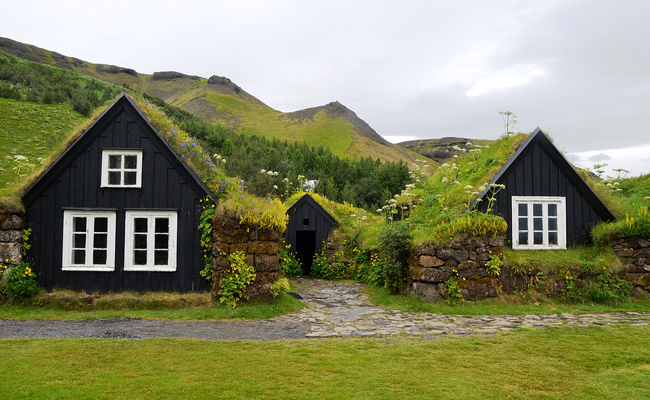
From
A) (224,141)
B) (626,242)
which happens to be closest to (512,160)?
(626,242)

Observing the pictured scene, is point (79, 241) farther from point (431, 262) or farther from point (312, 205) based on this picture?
point (312, 205)

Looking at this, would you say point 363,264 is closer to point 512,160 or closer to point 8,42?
point 512,160

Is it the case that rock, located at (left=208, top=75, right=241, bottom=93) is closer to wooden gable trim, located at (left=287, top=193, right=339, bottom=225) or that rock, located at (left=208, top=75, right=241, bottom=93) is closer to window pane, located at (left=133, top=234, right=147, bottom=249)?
wooden gable trim, located at (left=287, top=193, right=339, bottom=225)

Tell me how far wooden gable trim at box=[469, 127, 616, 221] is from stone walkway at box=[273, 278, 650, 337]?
3.84 meters

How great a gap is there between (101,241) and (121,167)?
6.92 feet

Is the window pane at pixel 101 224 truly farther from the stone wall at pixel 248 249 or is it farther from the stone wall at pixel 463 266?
the stone wall at pixel 463 266

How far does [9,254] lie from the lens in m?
11.9

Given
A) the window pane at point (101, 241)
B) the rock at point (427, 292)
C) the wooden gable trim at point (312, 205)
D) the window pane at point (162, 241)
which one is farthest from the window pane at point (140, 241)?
the wooden gable trim at point (312, 205)

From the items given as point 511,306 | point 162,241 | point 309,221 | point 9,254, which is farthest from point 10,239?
point 511,306

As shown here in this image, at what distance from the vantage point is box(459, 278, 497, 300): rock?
12445 mm

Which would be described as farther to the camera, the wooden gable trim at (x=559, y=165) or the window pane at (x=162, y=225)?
the wooden gable trim at (x=559, y=165)

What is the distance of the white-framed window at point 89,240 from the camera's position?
1224cm

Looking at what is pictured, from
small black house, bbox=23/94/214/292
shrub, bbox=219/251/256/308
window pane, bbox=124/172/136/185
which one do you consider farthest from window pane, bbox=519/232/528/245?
window pane, bbox=124/172/136/185

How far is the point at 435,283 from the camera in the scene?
12680 mm
